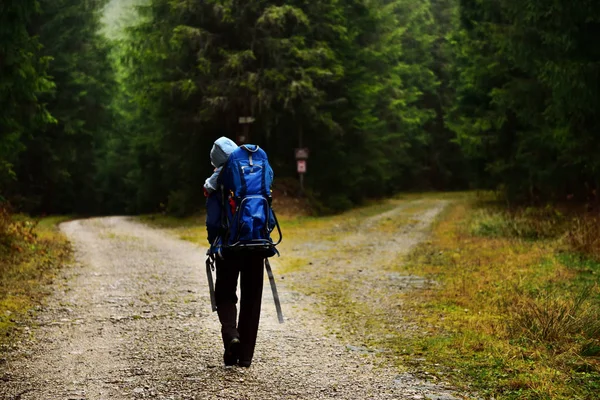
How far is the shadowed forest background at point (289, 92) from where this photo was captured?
45.0 feet

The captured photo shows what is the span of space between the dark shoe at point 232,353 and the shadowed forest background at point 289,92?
30.6ft

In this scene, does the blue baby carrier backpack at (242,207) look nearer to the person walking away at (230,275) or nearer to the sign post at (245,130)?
the person walking away at (230,275)

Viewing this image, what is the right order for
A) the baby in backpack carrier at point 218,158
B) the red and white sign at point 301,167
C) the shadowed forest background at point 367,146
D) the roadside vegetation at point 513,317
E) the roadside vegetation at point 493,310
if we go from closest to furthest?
the roadside vegetation at point 513,317, the roadside vegetation at point 493,310, the baby in backpack carrier at point 218,158, the shadowed forest background at point 367,146, the red and white sign at point 301,167

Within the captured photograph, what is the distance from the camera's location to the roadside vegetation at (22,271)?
7582 mm

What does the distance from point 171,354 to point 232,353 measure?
2.68ft

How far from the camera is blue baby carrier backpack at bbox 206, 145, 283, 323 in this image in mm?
5242

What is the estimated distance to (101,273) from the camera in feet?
37.2

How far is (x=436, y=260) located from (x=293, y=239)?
581 cm

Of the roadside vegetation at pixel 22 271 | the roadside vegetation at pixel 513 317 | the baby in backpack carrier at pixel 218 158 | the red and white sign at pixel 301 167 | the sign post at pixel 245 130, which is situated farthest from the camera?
the red and white sign at pixel 301 167

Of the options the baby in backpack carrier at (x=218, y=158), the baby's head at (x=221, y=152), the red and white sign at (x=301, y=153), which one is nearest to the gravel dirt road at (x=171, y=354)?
the baby in backpack carrier at (x=218, y=158)

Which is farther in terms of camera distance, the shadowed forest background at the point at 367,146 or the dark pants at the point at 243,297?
the shadowed forest background at the point at 367,146

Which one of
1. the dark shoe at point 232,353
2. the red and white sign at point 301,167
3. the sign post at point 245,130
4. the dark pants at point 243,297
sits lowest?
the dark shoe at point 232,353

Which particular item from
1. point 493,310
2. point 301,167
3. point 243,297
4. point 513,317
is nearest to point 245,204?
point 243,297

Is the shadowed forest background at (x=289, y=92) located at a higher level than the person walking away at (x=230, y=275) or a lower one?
higher
